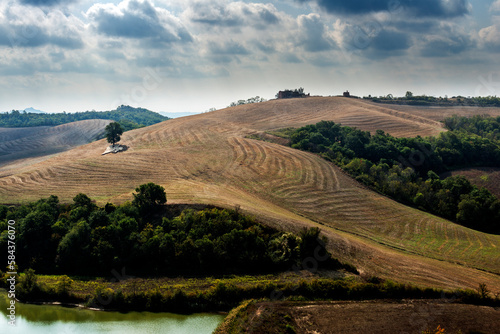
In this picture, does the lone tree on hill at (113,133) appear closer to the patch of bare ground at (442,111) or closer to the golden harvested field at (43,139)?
the golden harvested field at (43,139)

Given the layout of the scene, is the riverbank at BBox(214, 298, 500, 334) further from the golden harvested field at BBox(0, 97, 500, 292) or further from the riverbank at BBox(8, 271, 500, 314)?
the golden harvested field at BBox(0, 97, 500, 292)

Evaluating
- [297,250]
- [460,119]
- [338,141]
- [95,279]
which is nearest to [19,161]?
[95,279]

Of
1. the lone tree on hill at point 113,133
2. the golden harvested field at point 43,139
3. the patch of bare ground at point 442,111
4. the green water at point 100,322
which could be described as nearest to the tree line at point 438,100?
the patch of bare ground at point 442,111

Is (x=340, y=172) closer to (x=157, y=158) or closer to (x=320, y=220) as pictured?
(x=320, y=220)

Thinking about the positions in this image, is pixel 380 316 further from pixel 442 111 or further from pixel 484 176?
pixel 442 111

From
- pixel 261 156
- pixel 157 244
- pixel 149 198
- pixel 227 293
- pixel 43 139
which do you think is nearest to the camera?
pixel 227 293

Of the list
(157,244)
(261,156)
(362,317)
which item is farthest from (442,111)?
(157,244)

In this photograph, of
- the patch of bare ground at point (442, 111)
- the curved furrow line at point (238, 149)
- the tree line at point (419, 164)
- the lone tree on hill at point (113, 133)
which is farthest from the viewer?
the patch of bare ground at point (442, 111)
